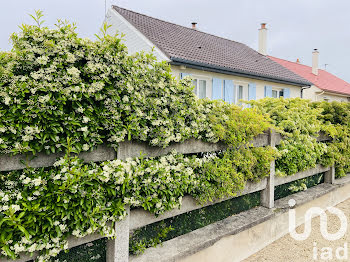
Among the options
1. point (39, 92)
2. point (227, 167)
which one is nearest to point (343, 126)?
point (227, 167)

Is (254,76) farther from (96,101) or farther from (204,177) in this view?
(96,101)

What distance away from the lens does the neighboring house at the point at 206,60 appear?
31.7 ft

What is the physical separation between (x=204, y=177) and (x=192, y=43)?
10389mm

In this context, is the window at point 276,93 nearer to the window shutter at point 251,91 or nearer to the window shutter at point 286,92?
the window shutter at point 286,92

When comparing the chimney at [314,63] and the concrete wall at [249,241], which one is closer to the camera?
the concrete wall at [249,241]

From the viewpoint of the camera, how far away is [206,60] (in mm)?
10297

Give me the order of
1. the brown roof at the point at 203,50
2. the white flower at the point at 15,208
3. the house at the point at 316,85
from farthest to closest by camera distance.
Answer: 1. the house at the point at 316,85
2. the brown roof at the point at 203,50
3. the white flower at the point at 15,208

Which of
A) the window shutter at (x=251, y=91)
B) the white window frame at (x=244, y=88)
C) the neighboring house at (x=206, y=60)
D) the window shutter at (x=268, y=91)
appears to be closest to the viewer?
the neighboring house at (x=206, y=60)

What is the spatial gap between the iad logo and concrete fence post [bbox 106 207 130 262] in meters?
2.54

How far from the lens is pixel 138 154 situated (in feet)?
7.05

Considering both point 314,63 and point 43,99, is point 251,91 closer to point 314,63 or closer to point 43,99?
point 43,99

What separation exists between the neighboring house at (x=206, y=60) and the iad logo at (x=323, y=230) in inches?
237

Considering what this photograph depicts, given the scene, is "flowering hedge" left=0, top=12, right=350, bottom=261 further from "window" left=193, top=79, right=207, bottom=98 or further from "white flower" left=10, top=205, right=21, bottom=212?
"window" left=193, top=79, right=207, bottom=98

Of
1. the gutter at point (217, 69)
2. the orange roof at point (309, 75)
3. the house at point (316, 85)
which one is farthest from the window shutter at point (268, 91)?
the orange roof at point (309, 75)
